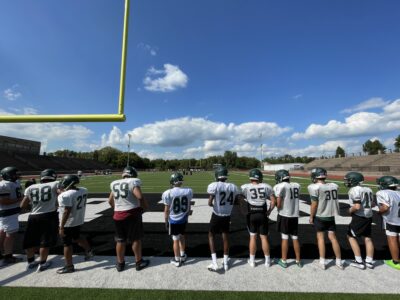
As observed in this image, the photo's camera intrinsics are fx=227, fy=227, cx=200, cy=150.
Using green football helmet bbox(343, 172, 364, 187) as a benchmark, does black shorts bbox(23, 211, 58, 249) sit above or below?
below

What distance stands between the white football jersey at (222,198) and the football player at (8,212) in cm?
385

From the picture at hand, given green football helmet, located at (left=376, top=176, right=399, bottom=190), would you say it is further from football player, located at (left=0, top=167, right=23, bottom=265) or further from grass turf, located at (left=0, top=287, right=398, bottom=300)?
football player, located at (left=0, top=167, right=23, bottom=265)

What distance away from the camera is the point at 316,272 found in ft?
12.9

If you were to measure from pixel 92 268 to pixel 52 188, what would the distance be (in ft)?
5.39

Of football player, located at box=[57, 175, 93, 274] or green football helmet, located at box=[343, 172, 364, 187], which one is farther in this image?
green football helmet, located at box=[343, 172, 364, 187]

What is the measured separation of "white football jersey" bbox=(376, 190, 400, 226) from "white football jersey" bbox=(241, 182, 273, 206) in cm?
205

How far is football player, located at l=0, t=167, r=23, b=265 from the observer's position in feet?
14.4

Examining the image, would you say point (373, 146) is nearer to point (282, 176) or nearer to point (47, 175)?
point (282, 176)

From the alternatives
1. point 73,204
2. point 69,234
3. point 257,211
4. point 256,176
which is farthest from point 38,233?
point 256,176

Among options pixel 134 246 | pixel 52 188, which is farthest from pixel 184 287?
pixel 52 188

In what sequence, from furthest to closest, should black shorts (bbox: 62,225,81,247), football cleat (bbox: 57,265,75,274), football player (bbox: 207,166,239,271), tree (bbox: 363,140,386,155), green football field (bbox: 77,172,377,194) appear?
tree (bbox: 363,140,386,155)
green football field (bbox: 77,172,377,194)
football player (bbox: 207,166,239,271)
black shorts (bbox: 62,225,81,247)
football cleat (bbox: 57,265,75,274)

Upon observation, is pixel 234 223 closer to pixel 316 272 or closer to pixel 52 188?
pixel 316 272

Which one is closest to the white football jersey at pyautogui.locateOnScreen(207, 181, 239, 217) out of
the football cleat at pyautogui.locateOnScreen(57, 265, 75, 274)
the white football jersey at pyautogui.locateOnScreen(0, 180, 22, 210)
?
the football cleat at pyautogui.locateOnScreen(57, 265, 75, 274)

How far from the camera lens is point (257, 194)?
4328 mm
